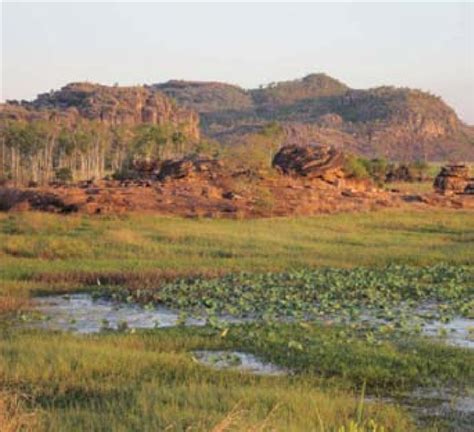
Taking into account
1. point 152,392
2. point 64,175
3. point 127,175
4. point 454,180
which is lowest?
point 152,392

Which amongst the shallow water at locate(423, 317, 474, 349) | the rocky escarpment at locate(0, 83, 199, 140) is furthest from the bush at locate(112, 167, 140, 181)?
the rocky escarpment at locate(0, 83, 199, 140)

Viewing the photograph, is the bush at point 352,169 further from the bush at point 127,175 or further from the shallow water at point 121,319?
the shallow water at point 121,319

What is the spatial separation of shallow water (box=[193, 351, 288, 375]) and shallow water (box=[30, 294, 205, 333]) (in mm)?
2691

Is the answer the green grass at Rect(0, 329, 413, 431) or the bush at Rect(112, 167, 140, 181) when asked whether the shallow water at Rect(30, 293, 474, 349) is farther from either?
the bush at Rect(112, 167, 140, 181)

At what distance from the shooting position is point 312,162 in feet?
174

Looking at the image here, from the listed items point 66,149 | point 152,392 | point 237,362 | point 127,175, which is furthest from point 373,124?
point 152,392

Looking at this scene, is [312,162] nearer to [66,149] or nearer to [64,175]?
[64,175]

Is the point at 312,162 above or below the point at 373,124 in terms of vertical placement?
below

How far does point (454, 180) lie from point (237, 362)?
50.1 metres

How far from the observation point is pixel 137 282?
20.4 m

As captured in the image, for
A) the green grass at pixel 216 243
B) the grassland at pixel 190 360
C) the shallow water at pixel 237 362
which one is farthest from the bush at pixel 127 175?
the shallow water at pixel 237 362

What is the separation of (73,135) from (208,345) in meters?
72.6

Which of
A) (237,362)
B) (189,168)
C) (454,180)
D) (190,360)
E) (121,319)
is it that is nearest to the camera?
(190,360)

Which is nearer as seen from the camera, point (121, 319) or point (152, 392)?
point (152, 392)
